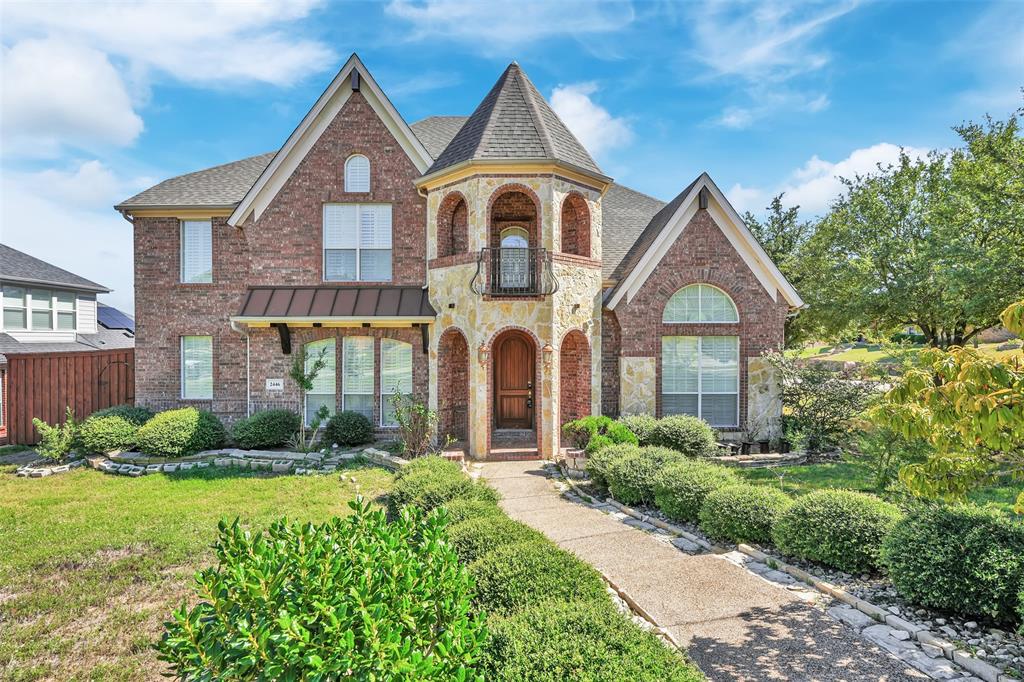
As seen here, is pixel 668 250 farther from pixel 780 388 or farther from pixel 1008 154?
pixel 1008 154

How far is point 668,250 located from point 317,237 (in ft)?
33.8

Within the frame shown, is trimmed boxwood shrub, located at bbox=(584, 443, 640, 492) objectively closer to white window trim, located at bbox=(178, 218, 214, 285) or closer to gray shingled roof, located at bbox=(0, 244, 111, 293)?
white window trim, located at bbox=(178, 218, 214, 285)

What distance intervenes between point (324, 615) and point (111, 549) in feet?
23.4

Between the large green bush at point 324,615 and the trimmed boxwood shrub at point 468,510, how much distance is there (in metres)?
2.78

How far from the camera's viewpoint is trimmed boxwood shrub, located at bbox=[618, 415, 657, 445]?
12.4 meters

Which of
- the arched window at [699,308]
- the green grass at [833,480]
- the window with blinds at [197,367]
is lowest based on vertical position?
the green grass at [833,480]

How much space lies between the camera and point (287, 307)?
46.3ft

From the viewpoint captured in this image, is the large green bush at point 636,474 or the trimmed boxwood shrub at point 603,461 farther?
the trimmed boxwood shrub at point 603,461

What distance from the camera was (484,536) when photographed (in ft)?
18.1

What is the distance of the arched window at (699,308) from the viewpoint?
14383 millimetres

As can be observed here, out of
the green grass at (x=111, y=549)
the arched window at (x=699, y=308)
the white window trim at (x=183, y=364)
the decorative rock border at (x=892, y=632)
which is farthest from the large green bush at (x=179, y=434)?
the arched window at (x=699, y=308)

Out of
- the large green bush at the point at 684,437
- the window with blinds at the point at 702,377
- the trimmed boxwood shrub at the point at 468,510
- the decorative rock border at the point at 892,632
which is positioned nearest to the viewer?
the decorative rock border at the point at 892,632

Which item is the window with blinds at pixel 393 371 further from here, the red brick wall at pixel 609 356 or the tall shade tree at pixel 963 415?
the tall shade tree at pixel 963 415

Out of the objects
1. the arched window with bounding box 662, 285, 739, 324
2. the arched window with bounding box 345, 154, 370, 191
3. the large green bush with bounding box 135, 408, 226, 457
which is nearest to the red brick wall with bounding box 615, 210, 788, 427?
the arched window with bounding box 662, 285, 739, 324
